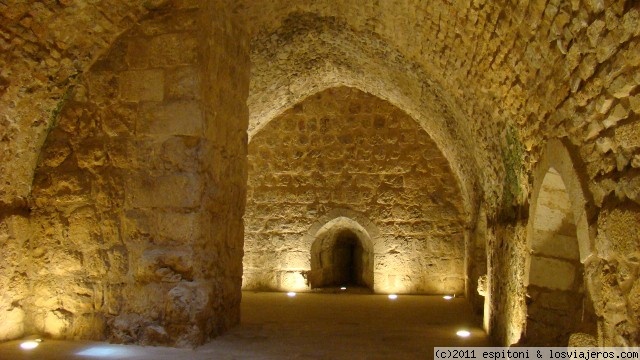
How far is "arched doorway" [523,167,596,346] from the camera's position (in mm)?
3055

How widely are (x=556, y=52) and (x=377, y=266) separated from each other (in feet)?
19.0

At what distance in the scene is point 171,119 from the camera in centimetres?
387

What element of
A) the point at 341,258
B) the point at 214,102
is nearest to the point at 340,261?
the point at 341,258

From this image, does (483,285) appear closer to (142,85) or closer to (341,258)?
(142,85)

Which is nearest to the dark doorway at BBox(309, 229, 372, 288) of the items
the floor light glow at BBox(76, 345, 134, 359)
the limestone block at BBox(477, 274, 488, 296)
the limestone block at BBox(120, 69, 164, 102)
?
the limestone block at BBox(477, 274, 488, 296)

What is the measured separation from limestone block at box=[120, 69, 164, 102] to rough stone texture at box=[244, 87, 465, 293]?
13.9 ft

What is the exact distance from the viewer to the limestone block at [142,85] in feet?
12.8

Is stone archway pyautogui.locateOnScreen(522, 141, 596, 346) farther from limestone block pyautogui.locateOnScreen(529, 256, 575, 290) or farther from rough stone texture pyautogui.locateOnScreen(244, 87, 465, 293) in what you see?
rough stone texture pyautogui.locateOnScreen(244, 87, 465, 293)

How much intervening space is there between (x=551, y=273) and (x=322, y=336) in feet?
6.26

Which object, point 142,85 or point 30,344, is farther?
point 142,85

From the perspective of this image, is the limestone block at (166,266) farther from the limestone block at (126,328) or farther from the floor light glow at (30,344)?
the floor light glow at (30,344)

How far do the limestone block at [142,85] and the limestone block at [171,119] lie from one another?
2.7 inches


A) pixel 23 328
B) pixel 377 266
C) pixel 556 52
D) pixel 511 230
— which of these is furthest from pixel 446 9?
pixel 377 266

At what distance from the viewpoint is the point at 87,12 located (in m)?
Answer: 3.81
